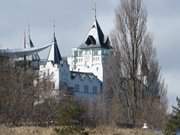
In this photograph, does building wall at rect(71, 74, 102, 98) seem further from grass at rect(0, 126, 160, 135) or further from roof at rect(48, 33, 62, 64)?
grass at rect(0, 126, 160, 135)

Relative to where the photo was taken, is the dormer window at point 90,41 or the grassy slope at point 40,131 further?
the dormer window at point 90,41

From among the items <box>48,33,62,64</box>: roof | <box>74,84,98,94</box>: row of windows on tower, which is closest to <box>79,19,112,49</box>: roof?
<box>48,33,62,64</box>: roof

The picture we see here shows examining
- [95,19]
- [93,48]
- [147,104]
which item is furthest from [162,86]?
[93,48]

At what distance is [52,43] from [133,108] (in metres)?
56.9

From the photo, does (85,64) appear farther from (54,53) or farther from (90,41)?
(54,53)

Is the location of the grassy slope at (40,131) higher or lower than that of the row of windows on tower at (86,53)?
lower

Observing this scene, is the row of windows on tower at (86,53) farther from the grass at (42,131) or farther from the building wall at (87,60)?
the grass at (42,131)

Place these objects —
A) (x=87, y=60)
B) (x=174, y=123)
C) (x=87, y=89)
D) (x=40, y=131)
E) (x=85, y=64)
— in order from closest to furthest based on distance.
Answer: (x=174, y=123), (x=40, y=131), (x=87, y=89), (x=87, y=60), (x=85, y=64)

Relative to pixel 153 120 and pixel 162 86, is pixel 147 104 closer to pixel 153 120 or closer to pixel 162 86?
pixel 153 120

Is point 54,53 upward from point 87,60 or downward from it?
upward

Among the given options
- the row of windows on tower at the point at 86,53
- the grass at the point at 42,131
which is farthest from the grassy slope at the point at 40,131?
the row of windows on tower at the point at 86,53

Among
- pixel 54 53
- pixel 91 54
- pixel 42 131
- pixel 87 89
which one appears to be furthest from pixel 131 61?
pixel 91 54

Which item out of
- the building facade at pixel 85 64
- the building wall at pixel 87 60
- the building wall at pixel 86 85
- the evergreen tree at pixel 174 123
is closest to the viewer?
the evergreen tree at pixel 174 123

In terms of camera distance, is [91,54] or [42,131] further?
[91,54]
